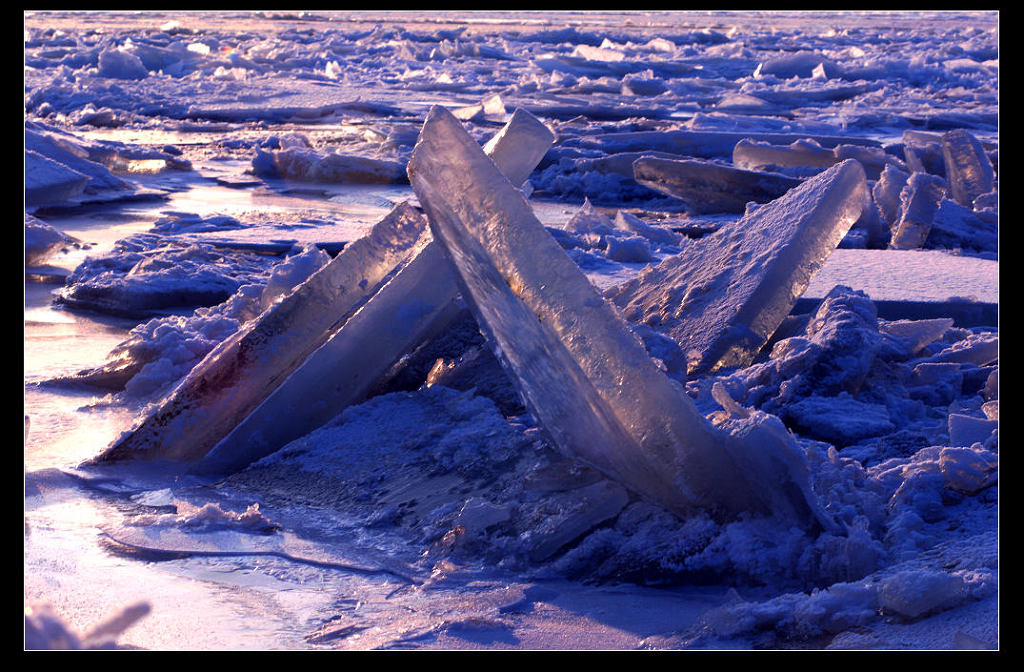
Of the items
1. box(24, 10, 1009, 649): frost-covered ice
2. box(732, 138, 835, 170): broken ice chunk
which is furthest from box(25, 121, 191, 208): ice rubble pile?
box(732, 138, 835, 170): broken ice chunk

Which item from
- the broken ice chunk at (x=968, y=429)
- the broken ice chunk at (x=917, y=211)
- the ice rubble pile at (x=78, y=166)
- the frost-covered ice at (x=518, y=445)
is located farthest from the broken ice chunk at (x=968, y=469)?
the ice rubble pile at (x=78, y=166)

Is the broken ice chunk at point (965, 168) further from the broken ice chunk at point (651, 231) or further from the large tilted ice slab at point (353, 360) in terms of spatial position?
the large tilted ice slab at point (353, 360)

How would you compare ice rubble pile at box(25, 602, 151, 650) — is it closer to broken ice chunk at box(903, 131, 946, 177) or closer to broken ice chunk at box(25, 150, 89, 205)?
broken ice chunk at box(25, 150, 89, 205)

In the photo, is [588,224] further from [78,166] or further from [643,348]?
[643,348]

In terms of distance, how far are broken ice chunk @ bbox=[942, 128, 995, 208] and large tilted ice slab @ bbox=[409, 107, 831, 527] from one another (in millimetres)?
4433

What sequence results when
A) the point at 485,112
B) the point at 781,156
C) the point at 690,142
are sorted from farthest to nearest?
the point at 485,112 < the point at 690,142 < the point at 781,156

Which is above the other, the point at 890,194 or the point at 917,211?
the point at 890,194

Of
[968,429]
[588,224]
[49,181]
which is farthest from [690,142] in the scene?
[968,429]

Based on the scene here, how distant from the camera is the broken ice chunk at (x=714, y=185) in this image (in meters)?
6.14

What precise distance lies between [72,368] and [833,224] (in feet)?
7.65

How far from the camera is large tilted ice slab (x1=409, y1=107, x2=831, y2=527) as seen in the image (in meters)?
1.91

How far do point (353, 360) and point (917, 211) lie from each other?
3350 millimetres

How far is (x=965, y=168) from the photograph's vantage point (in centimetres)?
598

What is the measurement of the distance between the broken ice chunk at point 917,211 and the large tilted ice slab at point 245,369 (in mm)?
3035
